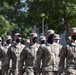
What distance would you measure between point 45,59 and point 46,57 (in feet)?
0.18

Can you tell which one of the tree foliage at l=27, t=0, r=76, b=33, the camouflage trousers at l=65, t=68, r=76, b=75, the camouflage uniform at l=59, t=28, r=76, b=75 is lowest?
the camouflage trousers at l=65, t=68, r=76, b=75

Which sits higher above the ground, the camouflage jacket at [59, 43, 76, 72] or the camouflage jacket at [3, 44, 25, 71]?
the camouflage jacket at [3, 44, 25, 71]

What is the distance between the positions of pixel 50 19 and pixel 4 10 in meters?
→ 7.93

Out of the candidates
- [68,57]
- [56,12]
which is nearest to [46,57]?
[68,57]

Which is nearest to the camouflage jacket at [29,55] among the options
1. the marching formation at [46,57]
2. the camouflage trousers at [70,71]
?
the marching formation at [46,57]

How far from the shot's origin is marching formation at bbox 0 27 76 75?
31.4ft

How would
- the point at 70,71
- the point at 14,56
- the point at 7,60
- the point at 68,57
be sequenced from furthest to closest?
the point at 14,56, the point at 7,60, the point at 68,57, the point at 70,71

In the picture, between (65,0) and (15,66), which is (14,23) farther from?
(15,66)

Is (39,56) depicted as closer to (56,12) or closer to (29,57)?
(29,57)

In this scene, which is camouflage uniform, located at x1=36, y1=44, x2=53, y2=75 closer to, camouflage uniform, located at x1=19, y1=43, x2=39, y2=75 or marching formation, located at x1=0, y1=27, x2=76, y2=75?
marching formation, located at x1=0, y1=27, x2=76, y2=75

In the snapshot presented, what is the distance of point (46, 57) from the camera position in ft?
36.0

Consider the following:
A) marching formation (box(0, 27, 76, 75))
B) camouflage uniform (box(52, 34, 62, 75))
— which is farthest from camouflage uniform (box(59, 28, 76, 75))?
camouflage uniform (box(52, 34, 62, 75))

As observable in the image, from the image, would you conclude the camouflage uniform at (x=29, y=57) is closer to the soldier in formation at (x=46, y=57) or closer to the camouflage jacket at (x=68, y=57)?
the soldier in formation at (x=46, y=57)

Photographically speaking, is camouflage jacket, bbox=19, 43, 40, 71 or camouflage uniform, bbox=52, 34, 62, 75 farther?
camouflage jacket, bbox=19, 43, 40, 71
